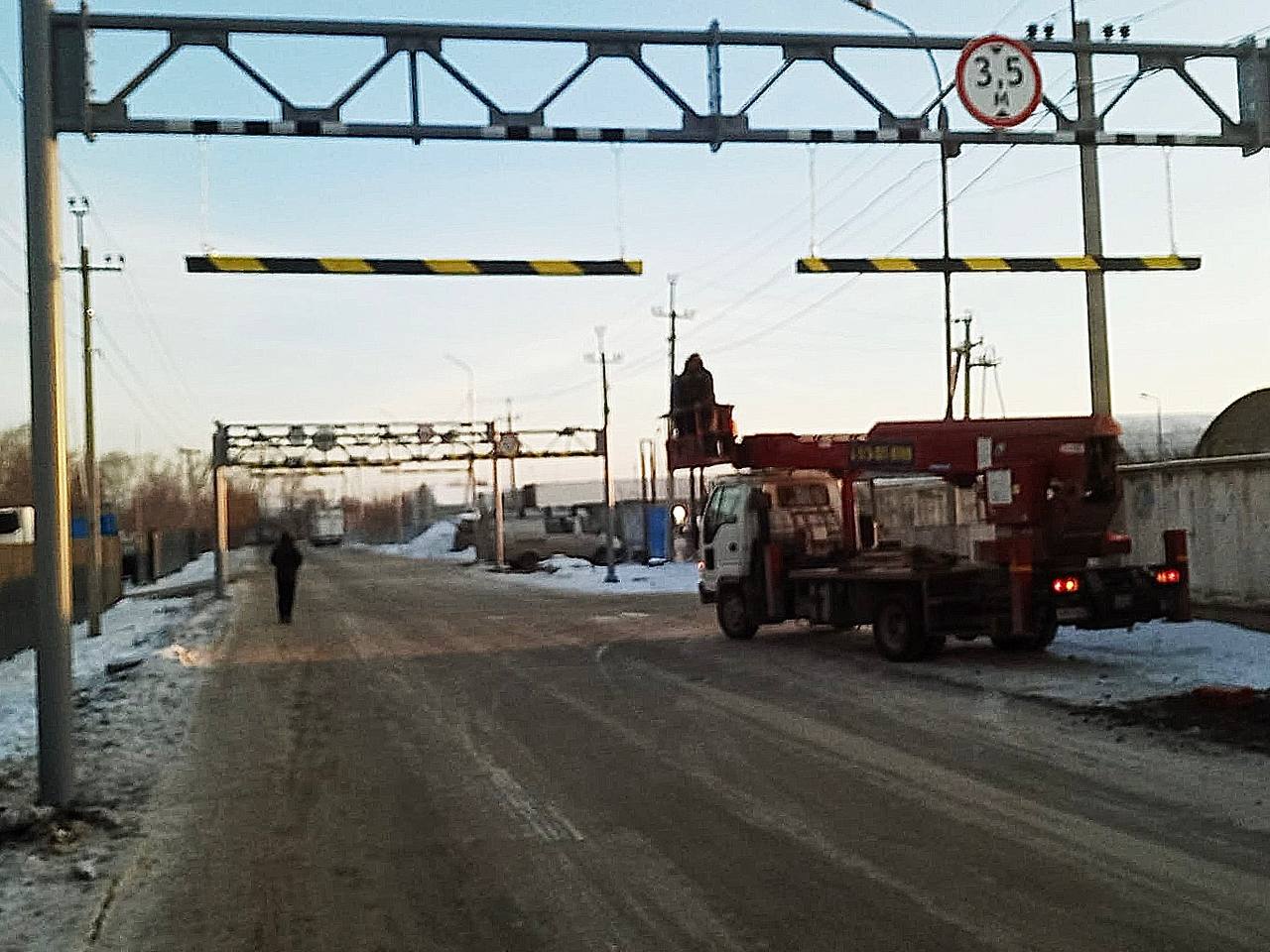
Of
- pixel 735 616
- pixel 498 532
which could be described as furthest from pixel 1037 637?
A: pixel 498 532

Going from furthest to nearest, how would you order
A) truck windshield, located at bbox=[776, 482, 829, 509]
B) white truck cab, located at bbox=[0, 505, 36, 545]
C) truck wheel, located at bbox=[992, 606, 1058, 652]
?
white truck cab, located at bbox=[0, 505, 36, 545]
truck windshield, located at bbox=[776, 482, 829, 509]
truck wheel, located at bbox=[992, 606, 1058, 652]

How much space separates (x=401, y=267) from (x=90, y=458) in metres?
19.4

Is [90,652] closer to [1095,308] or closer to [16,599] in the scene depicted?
[16,599]

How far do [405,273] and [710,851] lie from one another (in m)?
5.76

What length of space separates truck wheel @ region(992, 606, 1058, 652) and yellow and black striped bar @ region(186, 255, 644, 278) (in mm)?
6790

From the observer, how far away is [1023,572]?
14.6 meters

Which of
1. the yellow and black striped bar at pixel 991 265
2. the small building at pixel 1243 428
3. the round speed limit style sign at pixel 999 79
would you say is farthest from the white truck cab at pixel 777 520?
the round speed limit style sign at pixel 999 79

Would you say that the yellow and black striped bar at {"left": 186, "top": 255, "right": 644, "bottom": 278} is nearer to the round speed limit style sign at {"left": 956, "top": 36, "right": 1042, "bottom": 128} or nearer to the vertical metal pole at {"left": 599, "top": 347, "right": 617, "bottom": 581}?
the round speed limit style sign at {"left": 956, "top": 36, "right": 1042, "bottom": 128}

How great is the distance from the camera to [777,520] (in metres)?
19.3

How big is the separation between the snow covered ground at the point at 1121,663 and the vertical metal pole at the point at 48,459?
8.70 metres

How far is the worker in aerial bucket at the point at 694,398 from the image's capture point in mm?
19344

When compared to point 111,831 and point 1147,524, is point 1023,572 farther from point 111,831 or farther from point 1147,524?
point 111,831

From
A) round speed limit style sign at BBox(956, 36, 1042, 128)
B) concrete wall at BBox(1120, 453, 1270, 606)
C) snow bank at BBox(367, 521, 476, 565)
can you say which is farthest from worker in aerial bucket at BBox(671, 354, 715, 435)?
snow bank at BBox(367, 521, 476, 565)

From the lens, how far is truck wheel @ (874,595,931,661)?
1545 cm
